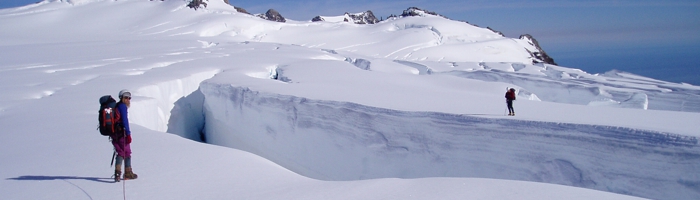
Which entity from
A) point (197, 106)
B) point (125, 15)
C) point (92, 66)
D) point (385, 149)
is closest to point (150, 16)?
point (125, 15)

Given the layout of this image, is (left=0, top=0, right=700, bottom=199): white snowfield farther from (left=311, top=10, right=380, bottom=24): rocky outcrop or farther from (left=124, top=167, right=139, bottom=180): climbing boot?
(left=311, top=10, right=380, bottom=24): rocky outcrop

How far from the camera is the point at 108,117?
3.96m

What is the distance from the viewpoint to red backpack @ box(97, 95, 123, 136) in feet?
13.0

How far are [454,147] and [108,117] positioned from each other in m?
4.82

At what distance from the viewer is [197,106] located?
40.3 feet

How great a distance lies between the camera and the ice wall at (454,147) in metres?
5.38

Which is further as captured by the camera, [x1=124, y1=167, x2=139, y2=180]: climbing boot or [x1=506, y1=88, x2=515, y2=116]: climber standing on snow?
[x1=506, y1=88, x2=515, y2=116]: climber standing on snow

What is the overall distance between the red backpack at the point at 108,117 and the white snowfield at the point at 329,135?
53 cm

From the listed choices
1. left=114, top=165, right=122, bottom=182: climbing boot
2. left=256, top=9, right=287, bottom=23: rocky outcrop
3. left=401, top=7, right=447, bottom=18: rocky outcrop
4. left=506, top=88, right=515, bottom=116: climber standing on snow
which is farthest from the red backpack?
left=256, top=9, right=287, bottom=23: rocky outcrop

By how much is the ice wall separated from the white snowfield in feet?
0.06

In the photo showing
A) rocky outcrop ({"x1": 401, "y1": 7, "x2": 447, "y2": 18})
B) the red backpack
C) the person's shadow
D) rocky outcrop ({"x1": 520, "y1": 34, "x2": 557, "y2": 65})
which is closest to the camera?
the red backpack

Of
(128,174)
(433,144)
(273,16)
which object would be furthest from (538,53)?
(128,174)

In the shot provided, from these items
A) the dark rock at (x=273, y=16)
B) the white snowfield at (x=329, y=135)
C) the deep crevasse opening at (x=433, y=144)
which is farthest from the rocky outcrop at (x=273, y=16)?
the deep crevasse opening at (x=433, y=144)

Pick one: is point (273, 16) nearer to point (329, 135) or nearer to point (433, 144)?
point (329, 135)
